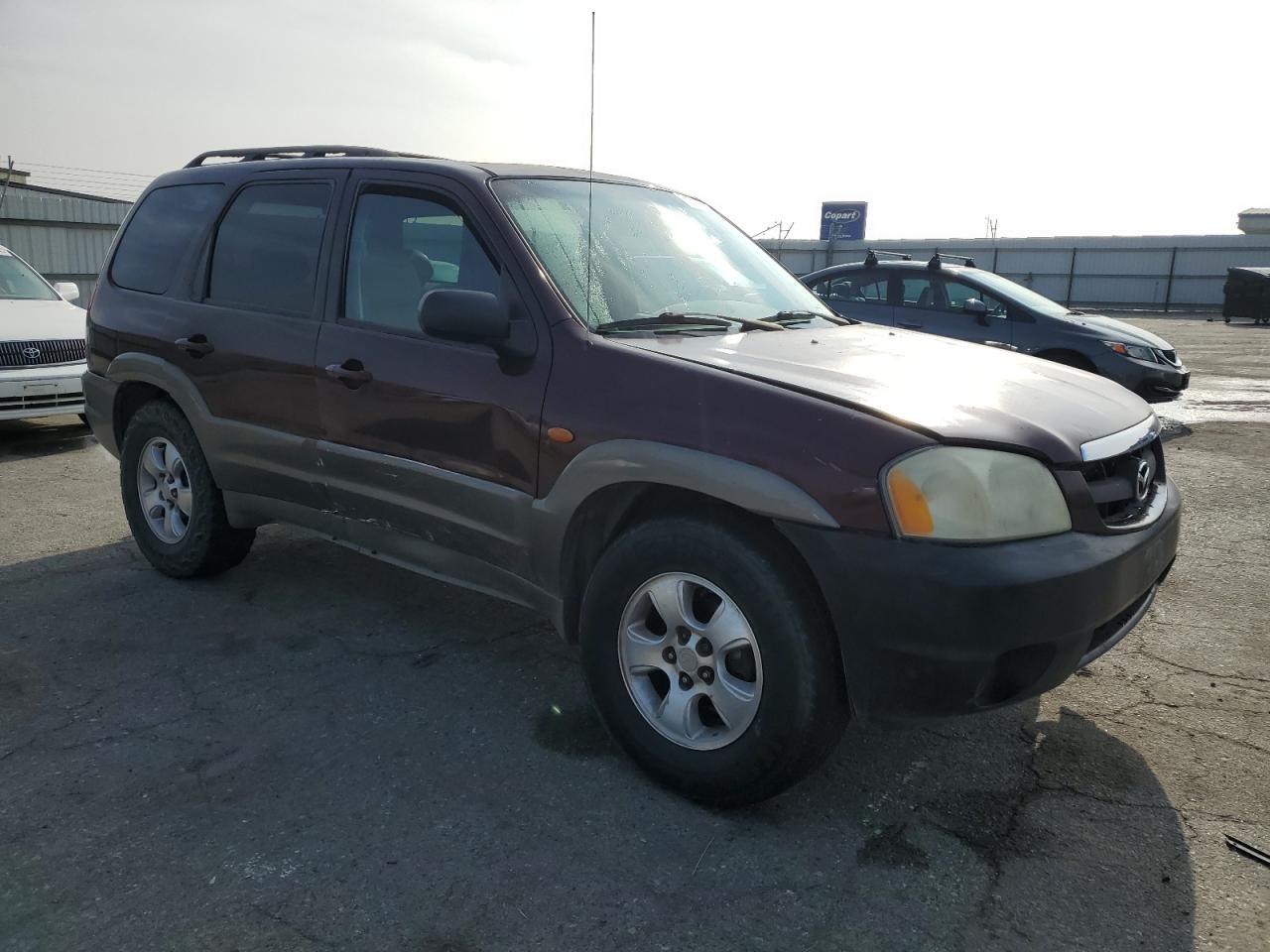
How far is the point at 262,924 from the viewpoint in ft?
7.22

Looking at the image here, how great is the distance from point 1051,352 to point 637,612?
7.65 meters

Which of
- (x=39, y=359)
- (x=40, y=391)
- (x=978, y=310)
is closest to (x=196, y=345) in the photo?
(x=40, y=391)

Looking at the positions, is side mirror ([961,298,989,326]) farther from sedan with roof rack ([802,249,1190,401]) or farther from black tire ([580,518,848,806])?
black tire ([580,518,848,806])

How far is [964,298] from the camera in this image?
9.33 metres

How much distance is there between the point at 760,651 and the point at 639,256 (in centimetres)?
156

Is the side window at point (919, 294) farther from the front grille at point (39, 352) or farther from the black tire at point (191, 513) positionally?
the front grille at point (39, 352)

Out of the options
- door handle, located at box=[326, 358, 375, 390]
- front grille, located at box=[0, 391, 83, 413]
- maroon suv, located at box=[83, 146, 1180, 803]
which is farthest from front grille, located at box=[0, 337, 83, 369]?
door handle, located at box=[326, 358, 375, 390]

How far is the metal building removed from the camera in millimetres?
21688

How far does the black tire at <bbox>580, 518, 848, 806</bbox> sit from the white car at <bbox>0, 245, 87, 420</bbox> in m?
5.98

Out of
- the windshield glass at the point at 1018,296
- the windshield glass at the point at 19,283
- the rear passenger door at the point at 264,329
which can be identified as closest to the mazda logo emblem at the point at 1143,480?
the rear passenger door at the point at 264,329

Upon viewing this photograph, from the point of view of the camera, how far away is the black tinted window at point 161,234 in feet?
14.2

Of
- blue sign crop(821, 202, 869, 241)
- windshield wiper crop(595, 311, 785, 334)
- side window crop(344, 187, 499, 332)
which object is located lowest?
windshield wiper crop(595, 311, 785, 334)

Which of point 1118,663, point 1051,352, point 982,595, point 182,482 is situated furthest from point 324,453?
point 1051,352

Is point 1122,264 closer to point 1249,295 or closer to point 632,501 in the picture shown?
point 1249,295
